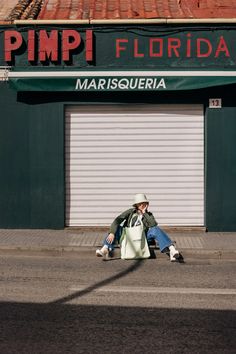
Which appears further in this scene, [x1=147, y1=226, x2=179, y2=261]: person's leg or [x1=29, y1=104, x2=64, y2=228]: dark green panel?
[x1=29, y1=104, x2=64, y2=228]: dark green panel

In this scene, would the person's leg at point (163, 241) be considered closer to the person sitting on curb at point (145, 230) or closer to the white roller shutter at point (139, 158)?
the person sitting on curb at point (145, 230)

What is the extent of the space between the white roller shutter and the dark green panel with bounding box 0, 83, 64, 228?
354 mm

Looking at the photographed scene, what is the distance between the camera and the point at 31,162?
49.9 ft

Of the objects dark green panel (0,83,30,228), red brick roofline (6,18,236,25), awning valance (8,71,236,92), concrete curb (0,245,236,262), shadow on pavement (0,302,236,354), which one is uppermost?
red brick roofline (6,18,236,25)

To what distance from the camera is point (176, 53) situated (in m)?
14.9

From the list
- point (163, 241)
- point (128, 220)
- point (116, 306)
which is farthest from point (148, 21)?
point (116, 306)

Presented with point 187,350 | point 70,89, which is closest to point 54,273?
point 187,350

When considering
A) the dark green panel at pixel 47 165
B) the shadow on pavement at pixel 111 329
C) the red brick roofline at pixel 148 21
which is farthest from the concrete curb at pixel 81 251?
the red brick roofline at pixel 148 21

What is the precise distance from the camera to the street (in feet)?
22.2

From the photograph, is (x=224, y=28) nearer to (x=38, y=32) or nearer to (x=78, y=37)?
(x=78, y=37)

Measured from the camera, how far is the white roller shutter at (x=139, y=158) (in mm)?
15133

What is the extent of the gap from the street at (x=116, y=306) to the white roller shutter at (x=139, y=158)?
127 inches

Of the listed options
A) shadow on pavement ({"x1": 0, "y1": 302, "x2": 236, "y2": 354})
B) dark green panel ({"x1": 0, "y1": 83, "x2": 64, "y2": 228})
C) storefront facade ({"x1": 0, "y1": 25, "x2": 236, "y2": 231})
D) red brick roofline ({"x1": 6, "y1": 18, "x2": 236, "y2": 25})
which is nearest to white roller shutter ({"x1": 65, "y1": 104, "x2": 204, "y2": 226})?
storefront facade ({"x1": 0, "y1": 25, "x2": 236, "y2": 231})

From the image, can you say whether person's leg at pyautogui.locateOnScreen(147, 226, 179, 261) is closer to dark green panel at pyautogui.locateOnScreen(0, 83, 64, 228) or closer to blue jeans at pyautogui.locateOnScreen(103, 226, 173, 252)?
blue jeans at pyautogui.locateOnScreen(103, 226, 173, 252)
